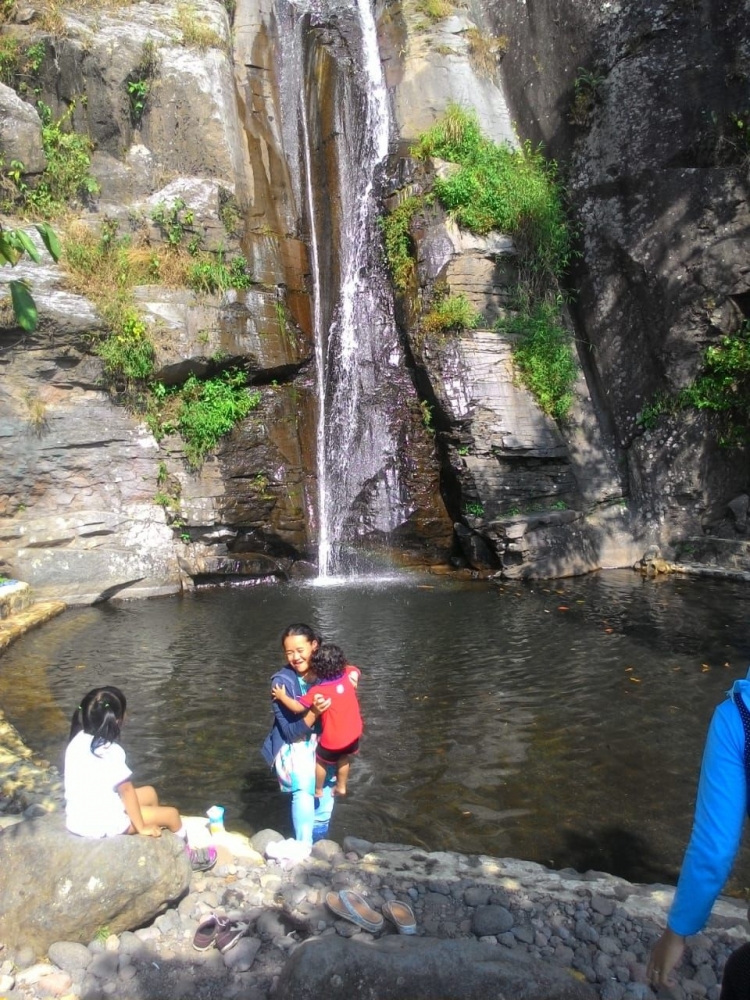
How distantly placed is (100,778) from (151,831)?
353 mm

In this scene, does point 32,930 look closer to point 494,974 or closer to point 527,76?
point 494,974

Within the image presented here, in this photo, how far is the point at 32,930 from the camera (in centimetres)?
284

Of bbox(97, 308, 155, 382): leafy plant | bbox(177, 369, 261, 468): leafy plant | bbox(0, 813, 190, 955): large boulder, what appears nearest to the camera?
bbox(0, 813, 190, 955): large boulder

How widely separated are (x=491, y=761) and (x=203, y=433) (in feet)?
26.4

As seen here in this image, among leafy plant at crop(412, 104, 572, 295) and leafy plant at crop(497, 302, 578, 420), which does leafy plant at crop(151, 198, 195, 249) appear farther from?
leafy plant at crop(497, 302, 578, 420)

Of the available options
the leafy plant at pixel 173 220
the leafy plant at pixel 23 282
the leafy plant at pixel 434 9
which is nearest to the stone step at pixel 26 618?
the leafy plant at pixel 173 220

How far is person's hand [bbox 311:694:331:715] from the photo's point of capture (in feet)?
12.8

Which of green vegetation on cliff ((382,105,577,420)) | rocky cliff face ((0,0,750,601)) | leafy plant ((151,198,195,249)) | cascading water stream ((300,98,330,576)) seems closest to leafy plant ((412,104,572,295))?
green vegetation on cliff ((382,105,577,420))

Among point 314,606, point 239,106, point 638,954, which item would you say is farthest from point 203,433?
point 638,954

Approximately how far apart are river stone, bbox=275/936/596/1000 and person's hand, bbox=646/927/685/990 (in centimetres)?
58

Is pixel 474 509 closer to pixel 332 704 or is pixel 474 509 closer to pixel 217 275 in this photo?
pixel 217 275

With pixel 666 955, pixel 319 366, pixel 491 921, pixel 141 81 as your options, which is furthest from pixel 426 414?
pixel 666 955

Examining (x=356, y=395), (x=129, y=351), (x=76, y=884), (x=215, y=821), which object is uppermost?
(x=129, y=351)

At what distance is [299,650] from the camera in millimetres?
3930
